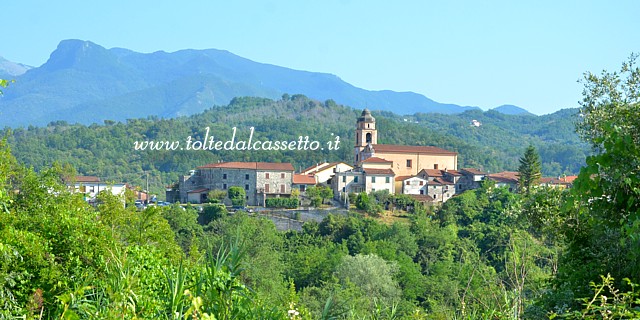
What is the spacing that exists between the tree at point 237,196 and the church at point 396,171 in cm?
656

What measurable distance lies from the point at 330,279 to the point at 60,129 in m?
97.8

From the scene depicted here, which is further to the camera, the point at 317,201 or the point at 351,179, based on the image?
the point at 351,179

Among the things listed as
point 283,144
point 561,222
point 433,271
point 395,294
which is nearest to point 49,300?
point 561,222

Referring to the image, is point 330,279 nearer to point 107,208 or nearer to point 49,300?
point 107,208

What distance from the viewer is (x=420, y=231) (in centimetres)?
3978

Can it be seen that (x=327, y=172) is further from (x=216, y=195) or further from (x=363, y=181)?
(x=216, y=195)

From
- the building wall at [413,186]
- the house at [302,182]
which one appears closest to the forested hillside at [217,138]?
the house at [302,182]

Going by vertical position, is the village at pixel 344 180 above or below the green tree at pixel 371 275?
above

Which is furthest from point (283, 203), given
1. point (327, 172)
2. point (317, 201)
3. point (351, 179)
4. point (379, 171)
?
point (379, 171)

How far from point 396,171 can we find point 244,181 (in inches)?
479

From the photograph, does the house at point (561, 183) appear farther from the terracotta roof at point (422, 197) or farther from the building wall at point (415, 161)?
the building wall at point (415, 161)

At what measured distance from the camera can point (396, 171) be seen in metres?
58.8

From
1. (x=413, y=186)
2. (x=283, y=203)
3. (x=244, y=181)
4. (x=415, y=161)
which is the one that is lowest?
(x=283, y=203)

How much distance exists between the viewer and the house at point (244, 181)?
53.6 meters
